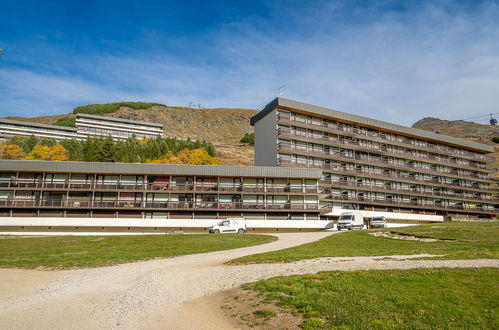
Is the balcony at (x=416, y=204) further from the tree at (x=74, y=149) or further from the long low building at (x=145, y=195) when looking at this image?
the tree at (x=74, y=149)

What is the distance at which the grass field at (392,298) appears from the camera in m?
8.77

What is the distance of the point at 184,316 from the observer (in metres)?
10.6

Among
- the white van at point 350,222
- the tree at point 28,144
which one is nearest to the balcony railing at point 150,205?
the white van at point 350,222

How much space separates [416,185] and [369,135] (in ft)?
51.6

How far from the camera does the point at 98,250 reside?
26.5m

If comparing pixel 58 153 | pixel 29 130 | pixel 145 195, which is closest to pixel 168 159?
pixel 58 153

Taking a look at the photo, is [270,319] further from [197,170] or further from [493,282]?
[197,170]

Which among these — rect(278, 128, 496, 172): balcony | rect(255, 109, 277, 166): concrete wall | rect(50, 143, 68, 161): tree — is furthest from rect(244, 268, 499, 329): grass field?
rect(50, 143, 68, 161): tree

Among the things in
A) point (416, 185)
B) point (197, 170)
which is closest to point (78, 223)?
point (197, 170)

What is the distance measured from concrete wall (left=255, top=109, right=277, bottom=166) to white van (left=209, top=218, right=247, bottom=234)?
2330 cm

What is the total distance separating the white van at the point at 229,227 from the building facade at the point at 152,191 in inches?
420

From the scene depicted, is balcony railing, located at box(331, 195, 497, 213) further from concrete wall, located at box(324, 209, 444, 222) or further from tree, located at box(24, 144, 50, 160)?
tree, located at box(24, 144, 50, 160)

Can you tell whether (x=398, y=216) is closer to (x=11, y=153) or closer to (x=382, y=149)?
(x=382, y=149)

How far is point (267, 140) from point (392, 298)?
60110mm
